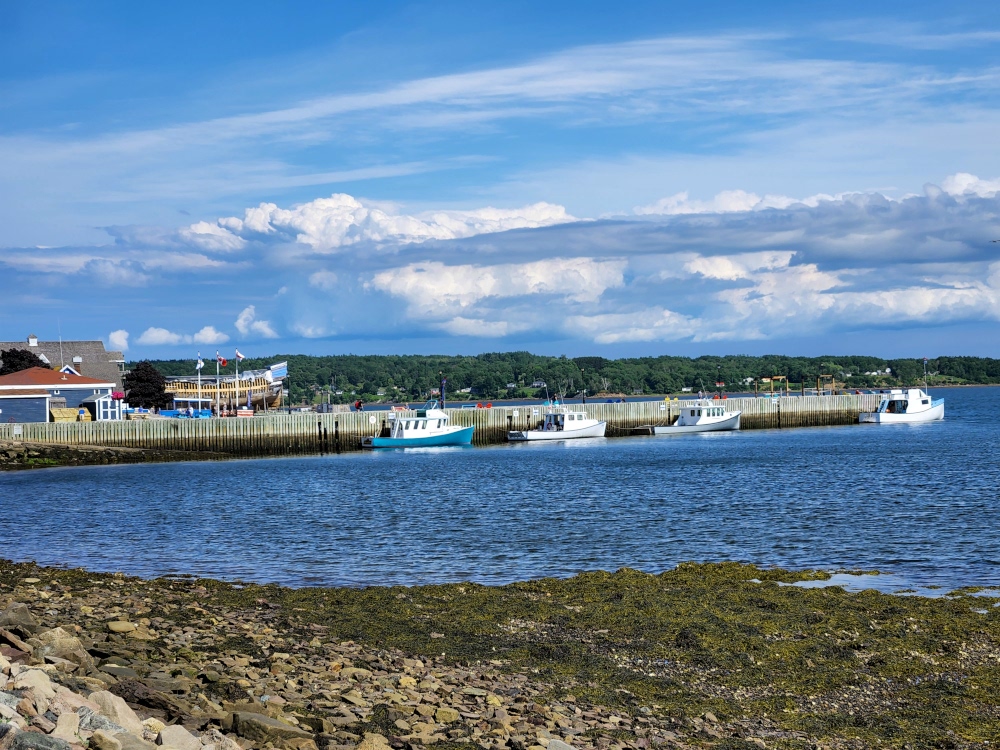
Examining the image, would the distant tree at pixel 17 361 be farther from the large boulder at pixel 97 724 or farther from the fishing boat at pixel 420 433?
the large boulder at pixel 97 724

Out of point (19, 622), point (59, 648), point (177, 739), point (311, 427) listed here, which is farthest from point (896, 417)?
point (177, 739)

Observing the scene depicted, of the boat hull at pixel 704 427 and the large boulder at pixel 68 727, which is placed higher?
the large boulder at pixel 68 727

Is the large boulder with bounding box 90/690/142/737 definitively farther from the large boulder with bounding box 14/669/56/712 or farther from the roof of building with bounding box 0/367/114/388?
the roof of building with bounding box 0/367/114/388

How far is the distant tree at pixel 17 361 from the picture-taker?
3546 inches

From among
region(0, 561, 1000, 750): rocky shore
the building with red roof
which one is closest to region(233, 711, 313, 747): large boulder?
region(0, 561, 1000, 750): rocky shore

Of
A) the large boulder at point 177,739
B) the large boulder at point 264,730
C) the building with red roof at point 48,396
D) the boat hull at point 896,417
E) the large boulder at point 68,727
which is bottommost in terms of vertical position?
the boat hull at point 896,417

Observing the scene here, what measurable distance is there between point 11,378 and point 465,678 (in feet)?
234

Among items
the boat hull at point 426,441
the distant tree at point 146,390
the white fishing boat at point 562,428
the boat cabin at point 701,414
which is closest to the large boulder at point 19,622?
the boat hull at point 426,441

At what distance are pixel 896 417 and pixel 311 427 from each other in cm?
6161

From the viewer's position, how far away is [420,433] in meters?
78.9

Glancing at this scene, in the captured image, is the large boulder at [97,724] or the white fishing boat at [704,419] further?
the white fishing boat at [704,419]

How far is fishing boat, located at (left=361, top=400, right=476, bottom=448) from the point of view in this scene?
78.1 metres

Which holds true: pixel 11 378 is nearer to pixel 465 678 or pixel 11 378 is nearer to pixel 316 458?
pixel 316 458

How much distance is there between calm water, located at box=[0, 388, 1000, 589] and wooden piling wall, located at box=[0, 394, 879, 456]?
251 inches
